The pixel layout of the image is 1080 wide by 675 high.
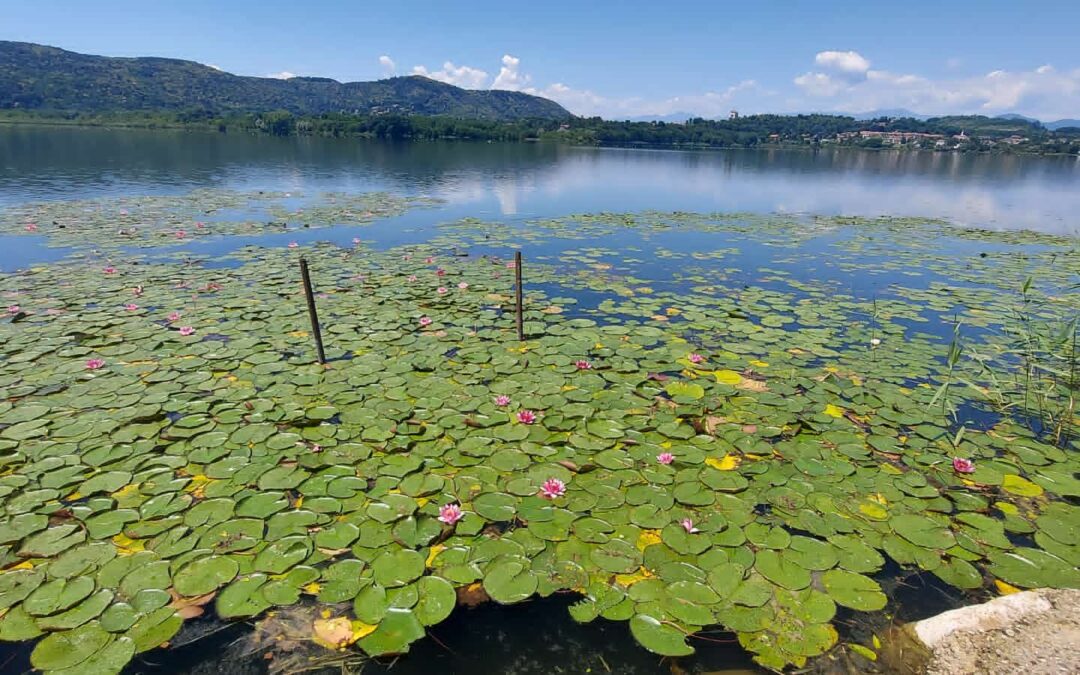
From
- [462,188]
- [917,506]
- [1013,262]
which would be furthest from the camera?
[462,188]

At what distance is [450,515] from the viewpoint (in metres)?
3.49

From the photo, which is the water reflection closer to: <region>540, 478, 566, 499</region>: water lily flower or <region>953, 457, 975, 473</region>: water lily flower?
<region>540, 478, 566, 499</region>: water lily flower

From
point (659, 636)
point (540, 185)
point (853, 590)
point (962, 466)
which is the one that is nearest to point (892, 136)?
point (540, 185)

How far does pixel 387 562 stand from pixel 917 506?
3.94 m

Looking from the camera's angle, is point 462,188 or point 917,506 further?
point 462,188

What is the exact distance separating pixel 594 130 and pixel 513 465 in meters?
108

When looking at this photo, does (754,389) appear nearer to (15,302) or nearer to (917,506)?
(917,506)

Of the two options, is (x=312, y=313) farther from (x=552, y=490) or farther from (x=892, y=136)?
(x=892, y=136)

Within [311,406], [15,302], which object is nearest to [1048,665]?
[311,406]

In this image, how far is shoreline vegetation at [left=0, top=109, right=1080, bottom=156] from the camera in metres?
84.4

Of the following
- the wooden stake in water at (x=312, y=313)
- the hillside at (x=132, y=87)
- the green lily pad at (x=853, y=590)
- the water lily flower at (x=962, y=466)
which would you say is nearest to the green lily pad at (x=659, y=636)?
the green lily pad at (x=853, y=590)

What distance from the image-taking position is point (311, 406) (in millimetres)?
4973

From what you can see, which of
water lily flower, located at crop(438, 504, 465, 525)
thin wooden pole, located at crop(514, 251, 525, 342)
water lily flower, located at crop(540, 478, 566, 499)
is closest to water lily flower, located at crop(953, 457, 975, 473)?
water lily flower, located at crop(540, 478, 566, 499)

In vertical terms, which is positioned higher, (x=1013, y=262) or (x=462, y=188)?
(x=462, y=188)
